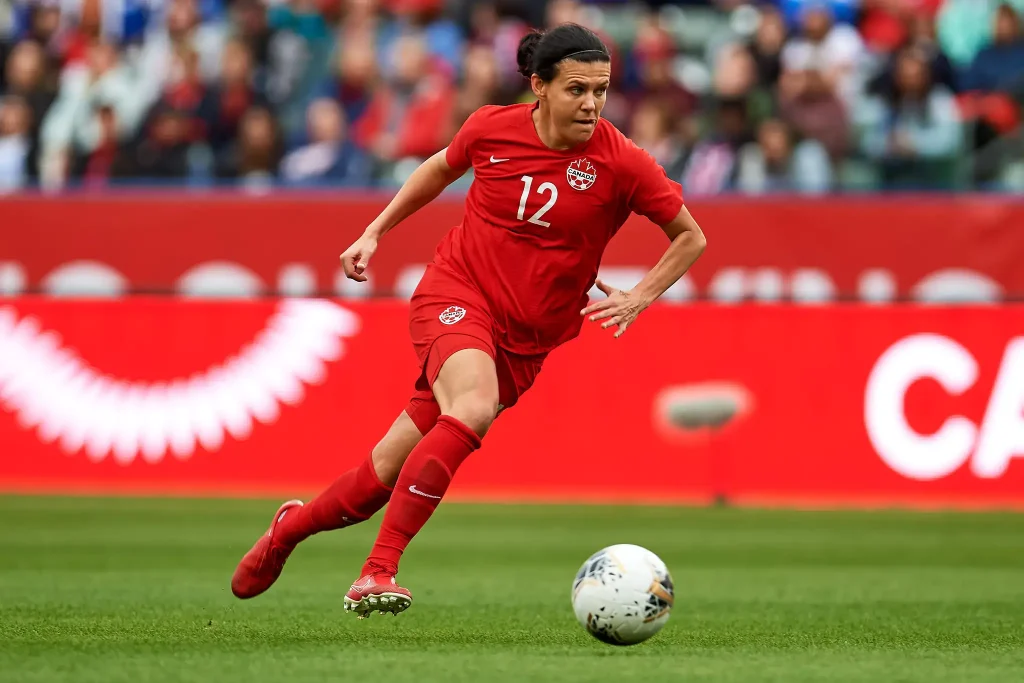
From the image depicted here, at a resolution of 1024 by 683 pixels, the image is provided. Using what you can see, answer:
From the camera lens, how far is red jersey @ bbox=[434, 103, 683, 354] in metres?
6.75

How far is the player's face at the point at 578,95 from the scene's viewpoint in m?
6.59

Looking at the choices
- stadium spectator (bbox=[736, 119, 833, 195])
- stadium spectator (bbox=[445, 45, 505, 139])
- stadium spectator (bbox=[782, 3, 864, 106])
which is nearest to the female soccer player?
stadium spectator (bbox=[736, 119, 833, 195])

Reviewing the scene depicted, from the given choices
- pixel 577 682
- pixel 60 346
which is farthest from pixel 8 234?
pixel 577 682

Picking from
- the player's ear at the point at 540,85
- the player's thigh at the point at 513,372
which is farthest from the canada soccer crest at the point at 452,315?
the player's ear at the point at 540,85

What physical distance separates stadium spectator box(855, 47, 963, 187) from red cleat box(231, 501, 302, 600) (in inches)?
403

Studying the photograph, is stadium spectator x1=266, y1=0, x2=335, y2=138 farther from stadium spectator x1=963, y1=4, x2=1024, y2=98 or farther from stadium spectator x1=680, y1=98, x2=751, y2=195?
stadium spectator x1=963, y1=4, x2=1024, y2=98

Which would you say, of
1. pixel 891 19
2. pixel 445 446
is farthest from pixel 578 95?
pixel 891 19

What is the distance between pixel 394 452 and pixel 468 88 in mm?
9981

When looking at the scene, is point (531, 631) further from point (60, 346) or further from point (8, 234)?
point (8, 234)

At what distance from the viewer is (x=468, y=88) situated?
1639cm

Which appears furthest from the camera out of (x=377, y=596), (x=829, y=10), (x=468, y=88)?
(x=829, y=10)

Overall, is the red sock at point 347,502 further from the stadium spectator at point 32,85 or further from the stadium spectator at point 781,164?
the stadium spectator at point 32,85

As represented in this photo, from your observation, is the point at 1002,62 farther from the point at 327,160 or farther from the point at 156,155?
the point at 156,155

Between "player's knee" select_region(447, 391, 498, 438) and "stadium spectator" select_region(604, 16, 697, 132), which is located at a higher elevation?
"stadium spectator" select_region(604, 16, 697, 132)
